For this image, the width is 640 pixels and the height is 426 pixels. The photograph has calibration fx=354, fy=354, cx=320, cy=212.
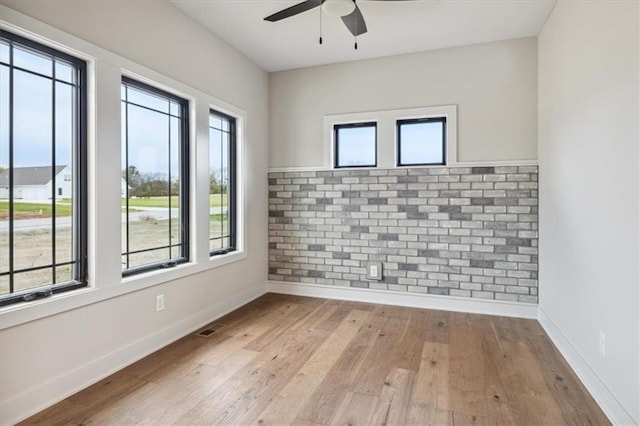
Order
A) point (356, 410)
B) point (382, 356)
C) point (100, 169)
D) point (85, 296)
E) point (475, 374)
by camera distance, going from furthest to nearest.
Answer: point (382, 356)
point (475, 374)
point (100, 169)
point (85, 296)
point (356, 410)

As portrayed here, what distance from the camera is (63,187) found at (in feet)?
7.40

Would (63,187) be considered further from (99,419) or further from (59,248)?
(99,419)

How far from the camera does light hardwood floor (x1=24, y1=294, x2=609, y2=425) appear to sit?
78.8 inches

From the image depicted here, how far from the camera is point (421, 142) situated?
13.4ft

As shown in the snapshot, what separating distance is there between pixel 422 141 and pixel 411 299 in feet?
5.99

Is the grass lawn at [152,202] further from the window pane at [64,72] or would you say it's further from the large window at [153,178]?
the window pane at [64,72]

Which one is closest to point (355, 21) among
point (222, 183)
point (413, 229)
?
point (222, 183)

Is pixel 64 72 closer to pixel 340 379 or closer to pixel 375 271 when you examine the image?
pixel 340 379

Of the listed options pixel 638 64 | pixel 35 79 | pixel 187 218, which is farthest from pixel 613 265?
pixel 35 79

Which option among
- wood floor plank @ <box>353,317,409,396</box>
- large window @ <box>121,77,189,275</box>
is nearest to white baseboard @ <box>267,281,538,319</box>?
wood floor plank @ <box>353,317,409,396</box>

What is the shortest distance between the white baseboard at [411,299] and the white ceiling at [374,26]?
2764mm

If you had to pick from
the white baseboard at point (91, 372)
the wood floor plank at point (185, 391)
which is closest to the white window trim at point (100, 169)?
the white baseboard at point (91, 372)

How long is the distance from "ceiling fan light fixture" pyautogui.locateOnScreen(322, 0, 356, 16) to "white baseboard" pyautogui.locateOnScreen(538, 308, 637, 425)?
2.93 metres

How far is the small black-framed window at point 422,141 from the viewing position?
158 inches
